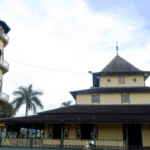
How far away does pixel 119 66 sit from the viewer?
→ 92.6 ft

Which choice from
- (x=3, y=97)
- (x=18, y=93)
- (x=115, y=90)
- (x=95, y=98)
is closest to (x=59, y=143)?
(x=95, y=98)

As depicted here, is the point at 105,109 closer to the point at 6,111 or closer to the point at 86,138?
the point at 86,138

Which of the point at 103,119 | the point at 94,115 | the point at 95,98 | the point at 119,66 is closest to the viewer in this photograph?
the point at 103,119

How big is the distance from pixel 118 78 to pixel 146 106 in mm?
5229

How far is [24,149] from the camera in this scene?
750 inches

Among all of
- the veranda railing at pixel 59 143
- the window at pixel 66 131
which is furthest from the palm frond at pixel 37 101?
the veranda railing at pixel 59 143

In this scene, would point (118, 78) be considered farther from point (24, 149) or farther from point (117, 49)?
point (24, 149)

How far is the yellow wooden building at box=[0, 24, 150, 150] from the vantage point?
63.5ft

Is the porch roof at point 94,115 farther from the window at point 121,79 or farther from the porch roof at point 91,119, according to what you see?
the window at point 121,79

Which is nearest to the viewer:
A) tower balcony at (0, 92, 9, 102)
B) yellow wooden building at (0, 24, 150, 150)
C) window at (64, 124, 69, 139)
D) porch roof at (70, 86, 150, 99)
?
yellow wooden building at (0, 24, 150, 150)

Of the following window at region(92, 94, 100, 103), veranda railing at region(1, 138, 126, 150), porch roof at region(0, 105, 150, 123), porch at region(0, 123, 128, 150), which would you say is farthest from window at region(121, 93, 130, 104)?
veranda railing at region(1, 138, 126, 150)

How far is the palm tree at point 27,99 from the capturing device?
40.8 metres

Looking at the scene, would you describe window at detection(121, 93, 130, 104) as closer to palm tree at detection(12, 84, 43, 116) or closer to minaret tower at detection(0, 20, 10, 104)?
minaret tower at detection(0, 20, 10, 104)

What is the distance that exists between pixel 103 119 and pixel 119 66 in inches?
429
